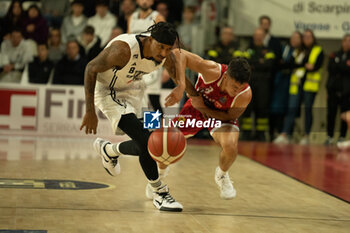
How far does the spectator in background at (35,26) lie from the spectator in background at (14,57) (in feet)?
1.41

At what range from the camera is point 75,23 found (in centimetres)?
1338

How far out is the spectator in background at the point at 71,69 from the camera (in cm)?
1244

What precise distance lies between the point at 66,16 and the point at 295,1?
4773 mm

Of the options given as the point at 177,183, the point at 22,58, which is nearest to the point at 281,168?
the point at 177,183

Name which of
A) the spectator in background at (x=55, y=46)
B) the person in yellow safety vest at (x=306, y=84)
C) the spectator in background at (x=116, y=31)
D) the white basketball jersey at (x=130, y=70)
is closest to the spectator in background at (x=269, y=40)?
the person in yellow safety vest at (x=306, y=84)

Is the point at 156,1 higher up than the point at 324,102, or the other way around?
the point at 156,1

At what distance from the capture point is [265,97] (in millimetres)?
13273

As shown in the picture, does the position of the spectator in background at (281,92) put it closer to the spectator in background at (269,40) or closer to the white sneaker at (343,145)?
the spectator in background at (269,40)

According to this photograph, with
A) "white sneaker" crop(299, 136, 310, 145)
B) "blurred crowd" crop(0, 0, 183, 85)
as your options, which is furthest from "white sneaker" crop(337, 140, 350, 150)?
"blurred crowd" crop(0, 0, 183, 85)

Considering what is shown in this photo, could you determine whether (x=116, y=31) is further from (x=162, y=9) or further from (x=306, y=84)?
(x=306, y=84)

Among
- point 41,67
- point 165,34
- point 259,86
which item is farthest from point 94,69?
point 259,86

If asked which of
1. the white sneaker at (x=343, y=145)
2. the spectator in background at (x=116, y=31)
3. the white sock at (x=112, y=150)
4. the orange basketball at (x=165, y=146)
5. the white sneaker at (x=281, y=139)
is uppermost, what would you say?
the spectator in background at (x=116, y=31)

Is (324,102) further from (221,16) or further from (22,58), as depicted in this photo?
(22,58)

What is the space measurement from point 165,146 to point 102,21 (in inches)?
316
